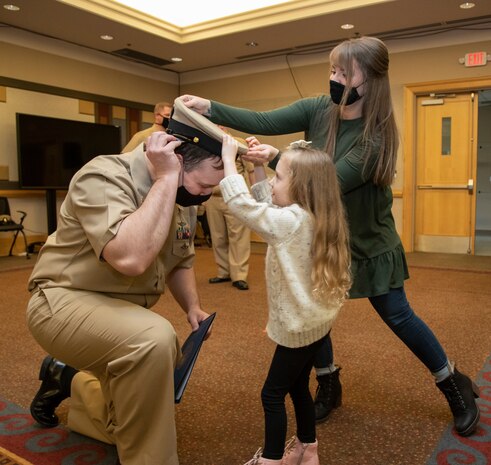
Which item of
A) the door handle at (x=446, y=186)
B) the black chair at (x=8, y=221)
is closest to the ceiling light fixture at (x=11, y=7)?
the black chair at (x=8, y=221)

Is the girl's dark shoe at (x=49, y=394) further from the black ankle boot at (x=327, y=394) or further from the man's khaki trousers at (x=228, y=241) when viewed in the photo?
the man's khaki trousers at (x=228, y=241)

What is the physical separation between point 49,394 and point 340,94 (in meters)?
1.34

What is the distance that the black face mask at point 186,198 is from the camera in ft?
4.59

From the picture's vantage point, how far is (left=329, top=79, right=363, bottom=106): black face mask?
1.51 metres

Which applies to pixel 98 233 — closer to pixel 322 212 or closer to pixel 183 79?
pixel 322 212

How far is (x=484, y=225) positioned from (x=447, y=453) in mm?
8697

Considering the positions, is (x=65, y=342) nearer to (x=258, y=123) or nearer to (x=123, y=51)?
(x=258, y=123)

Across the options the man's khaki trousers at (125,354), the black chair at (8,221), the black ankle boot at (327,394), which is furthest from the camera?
the black chair at (8,221)

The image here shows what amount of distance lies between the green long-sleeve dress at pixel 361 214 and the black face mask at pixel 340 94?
0.20ft

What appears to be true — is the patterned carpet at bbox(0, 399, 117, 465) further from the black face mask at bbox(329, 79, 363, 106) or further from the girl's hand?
the black face mask at bbox(329, 79, 363, 106)

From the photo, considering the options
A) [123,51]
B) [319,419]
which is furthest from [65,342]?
[123,51]

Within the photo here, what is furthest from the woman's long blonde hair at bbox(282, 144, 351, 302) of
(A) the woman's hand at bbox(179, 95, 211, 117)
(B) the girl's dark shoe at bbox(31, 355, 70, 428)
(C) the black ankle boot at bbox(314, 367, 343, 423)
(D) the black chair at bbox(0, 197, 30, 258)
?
(D) the black chair at bbox(0, 197, 30, 258)

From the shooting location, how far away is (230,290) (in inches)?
153

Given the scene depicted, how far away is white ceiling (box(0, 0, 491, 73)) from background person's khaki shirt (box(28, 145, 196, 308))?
4.36 metres
